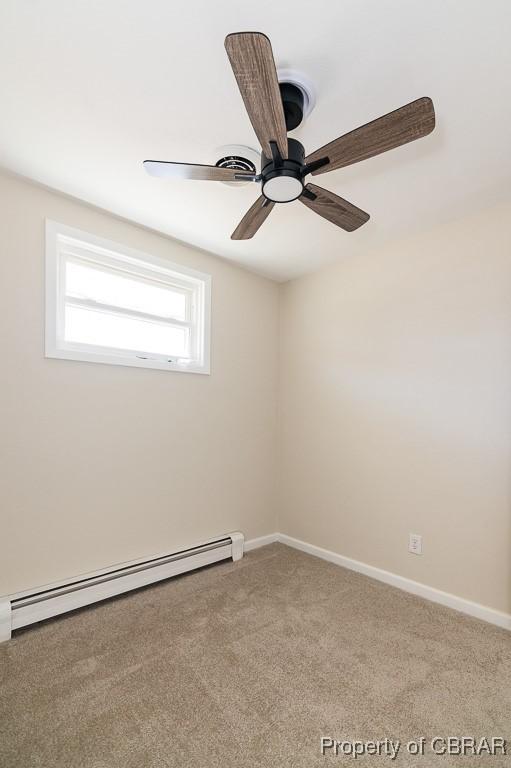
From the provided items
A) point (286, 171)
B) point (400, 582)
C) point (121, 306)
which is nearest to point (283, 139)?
point (286, 171)

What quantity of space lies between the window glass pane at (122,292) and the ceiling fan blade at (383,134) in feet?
5.45

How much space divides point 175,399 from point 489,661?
2329 millimetres

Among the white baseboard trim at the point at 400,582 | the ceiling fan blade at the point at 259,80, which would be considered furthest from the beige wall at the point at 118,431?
the ceiling fan blade at the point at 259,80

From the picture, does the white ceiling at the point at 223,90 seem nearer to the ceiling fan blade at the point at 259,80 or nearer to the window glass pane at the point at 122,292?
the ceiling fan blade at the point at 259,80

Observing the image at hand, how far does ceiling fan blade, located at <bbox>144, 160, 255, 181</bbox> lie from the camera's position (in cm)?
151

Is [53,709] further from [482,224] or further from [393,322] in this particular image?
[482,224]

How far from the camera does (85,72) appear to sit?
1441mm

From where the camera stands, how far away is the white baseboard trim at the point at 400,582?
222 cm

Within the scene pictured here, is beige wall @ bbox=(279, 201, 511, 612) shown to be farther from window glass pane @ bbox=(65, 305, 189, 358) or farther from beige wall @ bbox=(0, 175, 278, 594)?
window glass pane @ bbox=(65, 305, 189, 358)

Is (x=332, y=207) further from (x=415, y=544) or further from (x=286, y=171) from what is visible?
(x=415, y=544)

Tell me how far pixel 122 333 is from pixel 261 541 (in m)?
2.13

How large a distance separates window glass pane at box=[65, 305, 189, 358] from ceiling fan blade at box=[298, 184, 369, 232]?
1.50 metres

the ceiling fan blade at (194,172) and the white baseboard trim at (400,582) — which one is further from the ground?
the ceiling fan blade at (194,172)

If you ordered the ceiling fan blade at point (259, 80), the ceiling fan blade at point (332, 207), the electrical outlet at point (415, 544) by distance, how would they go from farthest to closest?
the electrical outlet at point (415, 544) → the ceiling fan blade at point (332, 207) → the ceiling fan blade at point (259, 80)
